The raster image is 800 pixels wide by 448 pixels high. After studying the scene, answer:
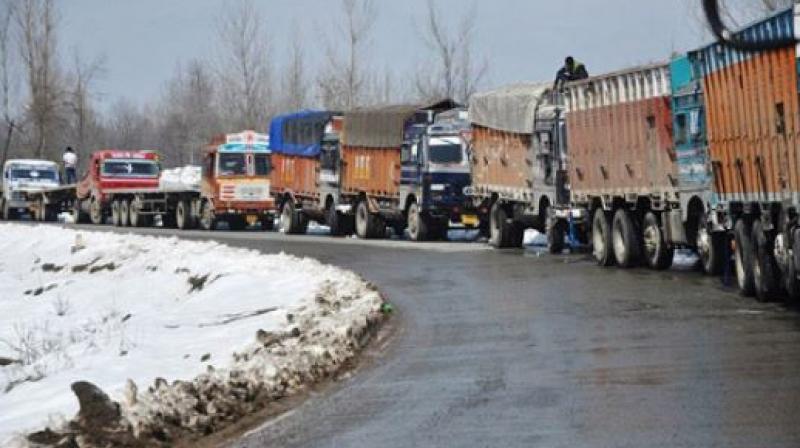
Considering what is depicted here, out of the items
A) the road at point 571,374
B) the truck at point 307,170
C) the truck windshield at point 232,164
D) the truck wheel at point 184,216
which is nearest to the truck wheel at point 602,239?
the road at point 571,374

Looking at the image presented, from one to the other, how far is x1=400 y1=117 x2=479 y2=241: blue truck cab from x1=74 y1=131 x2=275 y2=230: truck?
11.1 m

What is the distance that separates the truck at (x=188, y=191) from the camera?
4316 centimetres

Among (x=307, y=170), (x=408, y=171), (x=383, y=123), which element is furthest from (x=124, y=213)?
(x=408, y=171)

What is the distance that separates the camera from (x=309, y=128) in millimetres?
39000

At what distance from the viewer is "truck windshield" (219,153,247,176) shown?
42.9 meters

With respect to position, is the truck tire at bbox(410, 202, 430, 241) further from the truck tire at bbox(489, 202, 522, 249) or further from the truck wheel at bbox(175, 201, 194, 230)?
the truck wheel at bbox(175, 201, 194, 230)

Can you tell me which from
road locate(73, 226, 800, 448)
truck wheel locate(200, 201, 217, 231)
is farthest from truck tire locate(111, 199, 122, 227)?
road locate(73, 226, 800, 448)

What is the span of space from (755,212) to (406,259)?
10.6 meters

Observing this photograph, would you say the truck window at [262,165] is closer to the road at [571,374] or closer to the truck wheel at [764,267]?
the road at [571,374]

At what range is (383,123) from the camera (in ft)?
113

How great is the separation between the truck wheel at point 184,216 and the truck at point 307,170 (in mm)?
5156

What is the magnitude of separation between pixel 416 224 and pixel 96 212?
22.0 meters

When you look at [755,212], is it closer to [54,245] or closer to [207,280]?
[207,280]

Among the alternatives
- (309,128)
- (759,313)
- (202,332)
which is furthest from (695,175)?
(309,128)
